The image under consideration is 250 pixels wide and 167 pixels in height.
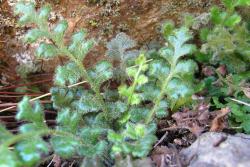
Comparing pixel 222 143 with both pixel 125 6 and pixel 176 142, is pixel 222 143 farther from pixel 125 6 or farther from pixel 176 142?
pixel 125 6

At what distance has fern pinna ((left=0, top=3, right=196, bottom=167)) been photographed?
149cm

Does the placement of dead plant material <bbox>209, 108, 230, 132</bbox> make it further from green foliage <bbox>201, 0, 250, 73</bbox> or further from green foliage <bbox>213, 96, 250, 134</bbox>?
green foliage <bbox>201, 0, 250, 73</bbox>

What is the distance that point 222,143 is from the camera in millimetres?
1499

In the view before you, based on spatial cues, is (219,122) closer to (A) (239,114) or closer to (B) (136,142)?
(A) (239,114)

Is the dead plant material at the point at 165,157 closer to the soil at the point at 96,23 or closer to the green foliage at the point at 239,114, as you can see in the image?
the green foliage at the point at 239,114

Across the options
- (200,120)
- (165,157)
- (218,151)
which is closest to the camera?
(218,151)

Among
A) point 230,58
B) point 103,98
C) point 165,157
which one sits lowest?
point 165,157

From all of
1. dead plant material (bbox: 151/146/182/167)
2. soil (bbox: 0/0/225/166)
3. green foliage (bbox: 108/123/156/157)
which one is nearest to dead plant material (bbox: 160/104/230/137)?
dead plant material (bbox: 151/146/182/167)

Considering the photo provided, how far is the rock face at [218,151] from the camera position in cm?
141

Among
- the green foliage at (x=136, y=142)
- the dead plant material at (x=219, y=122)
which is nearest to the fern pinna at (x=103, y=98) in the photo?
the green foliage at (x=136, y=142)

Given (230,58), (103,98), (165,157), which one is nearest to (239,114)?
(230,58)

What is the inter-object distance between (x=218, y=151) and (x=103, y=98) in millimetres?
638

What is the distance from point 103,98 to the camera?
1887mm

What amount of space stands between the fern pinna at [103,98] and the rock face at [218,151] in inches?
6.3
